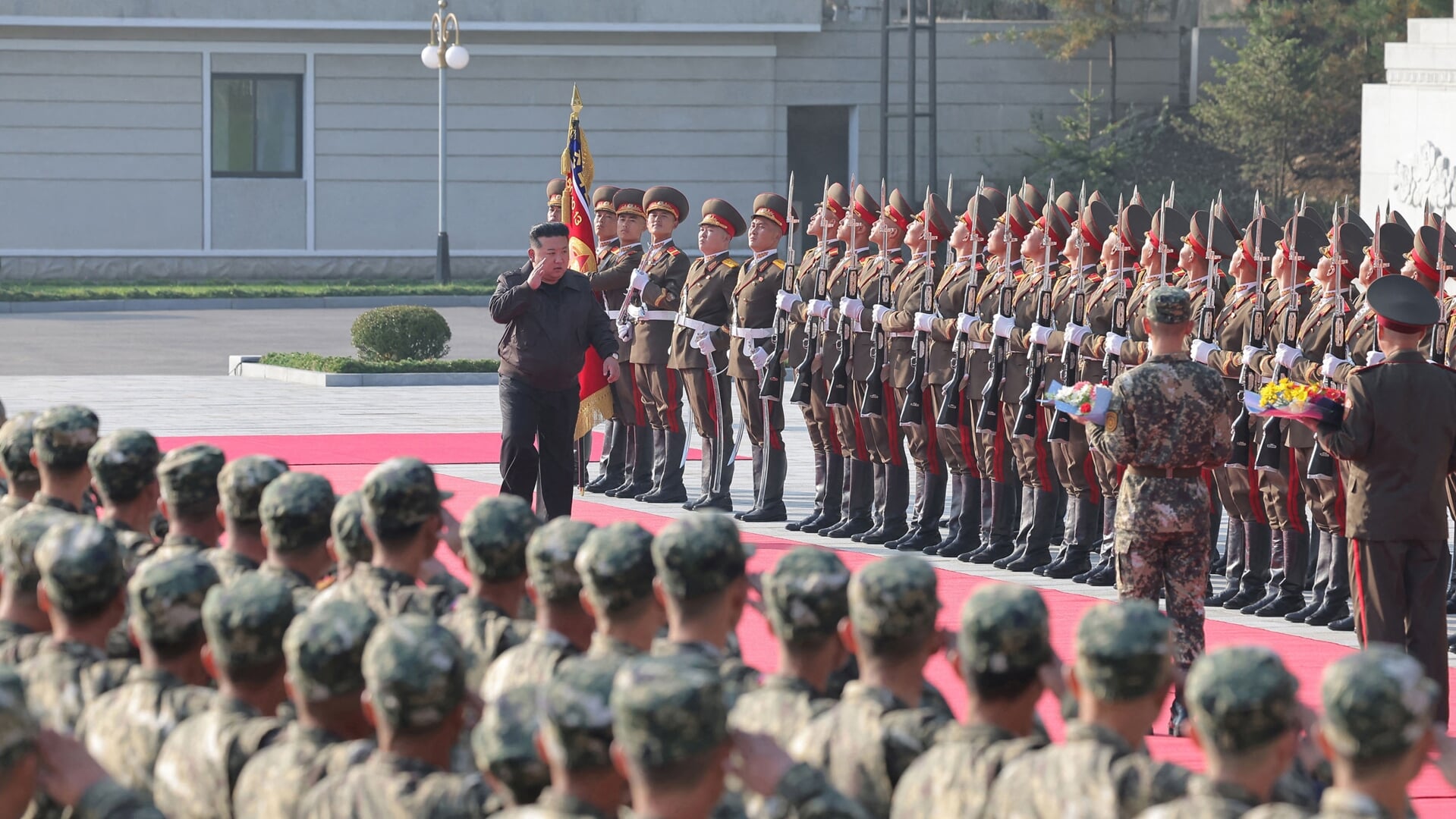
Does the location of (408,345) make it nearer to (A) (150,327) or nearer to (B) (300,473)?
(A) (150,327)

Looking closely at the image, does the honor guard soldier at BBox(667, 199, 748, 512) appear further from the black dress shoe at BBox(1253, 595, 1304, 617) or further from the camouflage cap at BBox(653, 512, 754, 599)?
the camouflage cap at BBox(653, 512, 754, 599)

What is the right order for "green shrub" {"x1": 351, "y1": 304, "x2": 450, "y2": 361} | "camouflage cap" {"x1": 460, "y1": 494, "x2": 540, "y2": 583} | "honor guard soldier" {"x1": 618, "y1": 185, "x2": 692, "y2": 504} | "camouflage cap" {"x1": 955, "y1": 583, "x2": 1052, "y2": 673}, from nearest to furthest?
"camouflage cap" {"x1": 955, "y1": 583, "x2": 1052, "y2": 673} < "camouflage cap" {"x1": 460, "y1": 494, "x2": 540, "y2": 583} < "honor guard soldier" {"x1": 618, "y1": 185, "x2": 692, "y2": 504} < "green shrub" {"x1": 351, "y1": 304, "x2": 450, "y2": 361}

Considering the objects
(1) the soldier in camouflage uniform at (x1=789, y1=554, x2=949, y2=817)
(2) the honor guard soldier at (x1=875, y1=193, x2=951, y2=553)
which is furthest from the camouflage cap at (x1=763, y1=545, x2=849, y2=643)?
(2) the honor guard soldier at (x1=875, y1=193, x2=951, y2=553)

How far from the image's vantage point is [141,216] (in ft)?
111

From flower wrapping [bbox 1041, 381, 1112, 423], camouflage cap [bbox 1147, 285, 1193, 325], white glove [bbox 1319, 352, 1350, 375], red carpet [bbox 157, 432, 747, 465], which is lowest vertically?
red carpet [bbox 157, 432, 747, 465]

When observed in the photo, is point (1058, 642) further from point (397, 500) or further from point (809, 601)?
point (809, 601)

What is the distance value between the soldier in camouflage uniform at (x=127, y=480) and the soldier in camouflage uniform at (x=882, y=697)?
2.62 meters

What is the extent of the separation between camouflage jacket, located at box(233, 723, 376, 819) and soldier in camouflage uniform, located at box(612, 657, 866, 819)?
68 cm

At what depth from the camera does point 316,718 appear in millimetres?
4301

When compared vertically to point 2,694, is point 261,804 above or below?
below

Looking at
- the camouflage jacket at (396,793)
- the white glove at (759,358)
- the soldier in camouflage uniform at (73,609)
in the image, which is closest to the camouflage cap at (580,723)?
the camouflage jacket at (396,793)

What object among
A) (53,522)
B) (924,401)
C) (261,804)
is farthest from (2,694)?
(924,401)

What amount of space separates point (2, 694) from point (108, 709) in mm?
1004

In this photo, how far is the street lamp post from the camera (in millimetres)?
30688
